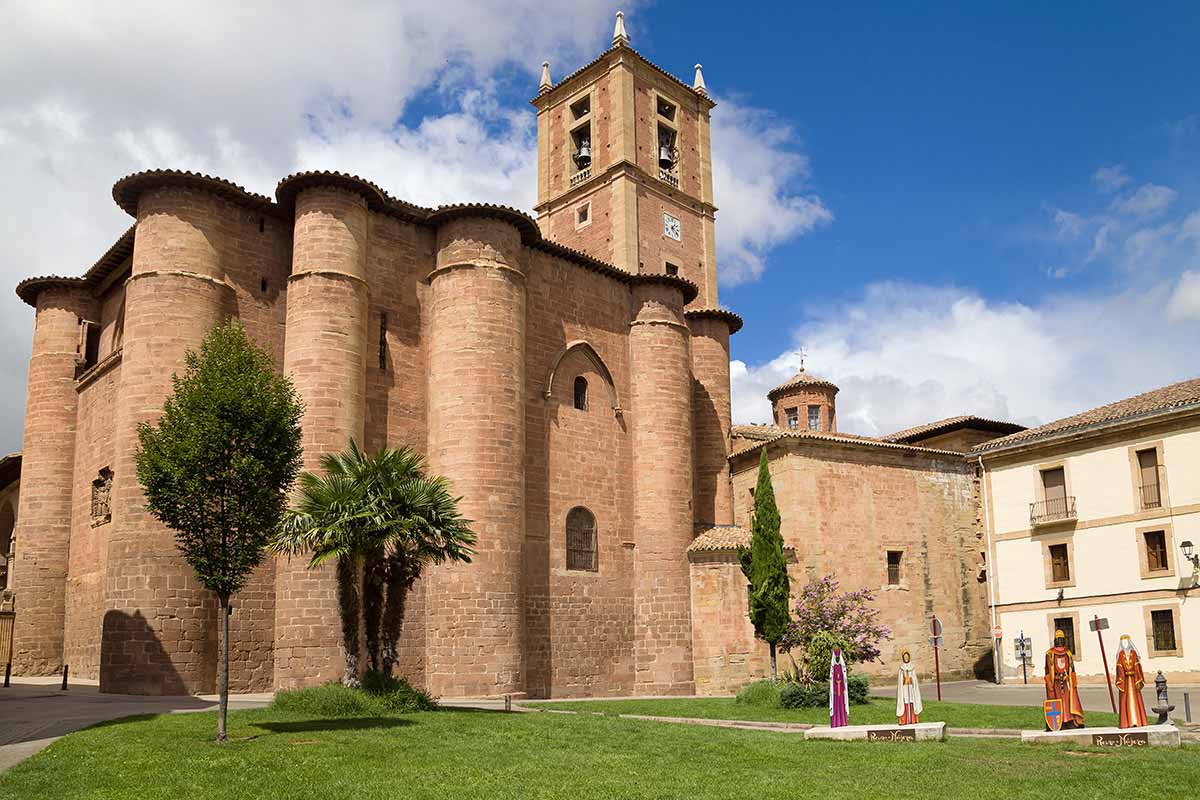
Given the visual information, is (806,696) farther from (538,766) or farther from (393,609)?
(538,766)

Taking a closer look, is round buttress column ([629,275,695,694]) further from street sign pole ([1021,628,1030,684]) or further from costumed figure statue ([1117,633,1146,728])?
costumed figure statue ([1117,633,1146,728])

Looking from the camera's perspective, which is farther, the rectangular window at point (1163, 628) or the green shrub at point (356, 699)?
the rectangular window at point (1163, 628)

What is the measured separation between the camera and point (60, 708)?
57.4 feet

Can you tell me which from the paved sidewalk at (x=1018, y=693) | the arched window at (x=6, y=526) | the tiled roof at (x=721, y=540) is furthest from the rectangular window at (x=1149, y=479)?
the arched window at (x=6, y=526)

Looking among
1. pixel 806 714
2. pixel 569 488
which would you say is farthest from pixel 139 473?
pixel 569 488

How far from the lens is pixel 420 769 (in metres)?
11.6

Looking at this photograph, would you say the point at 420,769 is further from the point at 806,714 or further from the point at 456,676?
the point at 456,676

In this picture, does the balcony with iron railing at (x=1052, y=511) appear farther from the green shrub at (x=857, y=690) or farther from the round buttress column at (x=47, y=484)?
the round buttress column at (x=47, y=484)

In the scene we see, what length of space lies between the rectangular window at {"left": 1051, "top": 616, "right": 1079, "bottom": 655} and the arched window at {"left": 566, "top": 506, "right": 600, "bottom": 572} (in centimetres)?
1350

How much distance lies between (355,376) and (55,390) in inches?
456

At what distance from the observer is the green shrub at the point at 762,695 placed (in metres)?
22.0

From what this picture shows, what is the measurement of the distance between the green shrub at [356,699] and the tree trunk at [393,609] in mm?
357

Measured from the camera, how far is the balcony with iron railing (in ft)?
95.7

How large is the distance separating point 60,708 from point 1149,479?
26478 mm
